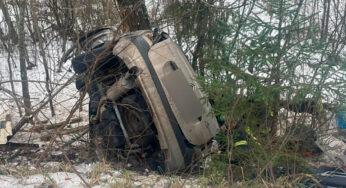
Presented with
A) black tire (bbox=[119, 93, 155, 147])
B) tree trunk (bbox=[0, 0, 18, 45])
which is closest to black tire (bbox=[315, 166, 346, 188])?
black tire (bbox=[119, 93, 155, 147])

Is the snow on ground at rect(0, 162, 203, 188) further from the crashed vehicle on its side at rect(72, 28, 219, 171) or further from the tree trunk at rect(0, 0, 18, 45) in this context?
the tree trunk at rect(0, 0, 18, 45)

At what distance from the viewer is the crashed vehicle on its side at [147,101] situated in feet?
14.2

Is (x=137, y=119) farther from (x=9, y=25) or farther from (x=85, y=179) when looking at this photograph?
(x=9, y=25)

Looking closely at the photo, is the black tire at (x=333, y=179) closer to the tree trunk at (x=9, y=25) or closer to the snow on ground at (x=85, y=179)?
the snow on ground at (x=85, y=179)

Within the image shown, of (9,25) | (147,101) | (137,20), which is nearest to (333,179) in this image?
(147,101)

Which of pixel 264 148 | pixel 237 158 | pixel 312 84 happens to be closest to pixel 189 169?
pixel 237 158

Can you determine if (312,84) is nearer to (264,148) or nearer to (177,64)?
(264,148)

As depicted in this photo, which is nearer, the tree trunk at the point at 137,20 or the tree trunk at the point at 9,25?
the tree trunk at the point at 137,20

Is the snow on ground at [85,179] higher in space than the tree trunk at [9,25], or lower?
lower

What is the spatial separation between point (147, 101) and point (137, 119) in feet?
1.64

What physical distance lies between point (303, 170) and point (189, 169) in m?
1.35

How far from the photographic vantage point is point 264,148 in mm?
3752

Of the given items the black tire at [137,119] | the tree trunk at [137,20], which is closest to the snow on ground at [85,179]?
the black tire at [137,119]

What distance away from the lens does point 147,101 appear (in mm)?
4340
